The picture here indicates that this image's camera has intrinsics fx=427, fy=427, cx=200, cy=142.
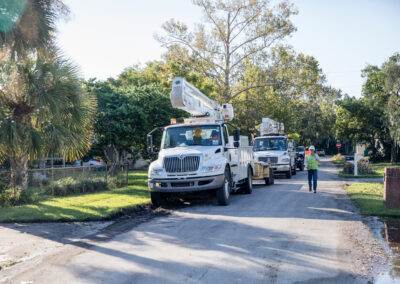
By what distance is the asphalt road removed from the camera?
223 inches

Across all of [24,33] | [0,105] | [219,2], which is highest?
[219,2]

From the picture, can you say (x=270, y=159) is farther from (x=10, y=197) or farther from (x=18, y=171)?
(x=10, y=197)

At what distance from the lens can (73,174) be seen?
1683 centimetres

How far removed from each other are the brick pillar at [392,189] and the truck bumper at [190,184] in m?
4.38

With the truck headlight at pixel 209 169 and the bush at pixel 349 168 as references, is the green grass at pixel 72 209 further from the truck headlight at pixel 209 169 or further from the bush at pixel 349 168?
the bush at pixel 349 168

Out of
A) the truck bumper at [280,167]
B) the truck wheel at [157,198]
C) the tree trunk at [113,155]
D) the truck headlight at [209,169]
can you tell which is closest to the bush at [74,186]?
the tree trunk at [113,155]

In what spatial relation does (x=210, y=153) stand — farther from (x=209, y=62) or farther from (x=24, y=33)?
(x=209, y=62)

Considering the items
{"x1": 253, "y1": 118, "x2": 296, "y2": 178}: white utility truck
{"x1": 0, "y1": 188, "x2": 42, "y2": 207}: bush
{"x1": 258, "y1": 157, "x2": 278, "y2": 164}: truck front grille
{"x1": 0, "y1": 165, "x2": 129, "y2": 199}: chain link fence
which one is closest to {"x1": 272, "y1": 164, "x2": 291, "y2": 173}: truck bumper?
{"x1": 253, "y1": 118, "x2": 296, "y2": 178}: white utility truck

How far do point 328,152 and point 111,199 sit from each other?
88.8m

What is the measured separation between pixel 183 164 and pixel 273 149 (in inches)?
522

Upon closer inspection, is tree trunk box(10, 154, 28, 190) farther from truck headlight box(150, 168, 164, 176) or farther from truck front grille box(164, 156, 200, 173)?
truck front grille box(164, 156, 200, 173)

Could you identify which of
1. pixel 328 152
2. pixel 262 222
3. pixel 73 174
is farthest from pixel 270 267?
pixel 328 152

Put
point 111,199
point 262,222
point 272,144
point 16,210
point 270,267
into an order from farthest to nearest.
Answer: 1. point 272,144
2. point 111,199
3. point 16,210
4. point 262,222
5. point 270,267

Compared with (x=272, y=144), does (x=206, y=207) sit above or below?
below
